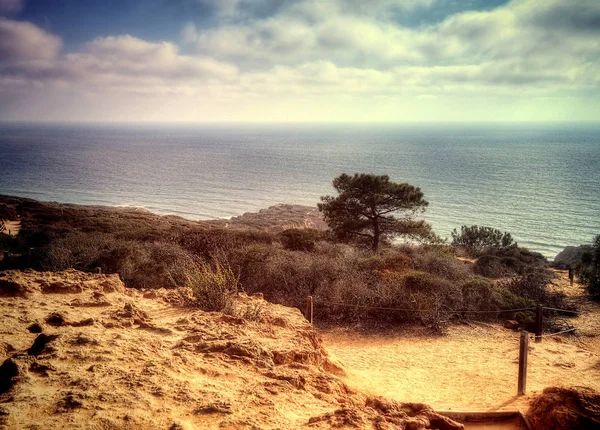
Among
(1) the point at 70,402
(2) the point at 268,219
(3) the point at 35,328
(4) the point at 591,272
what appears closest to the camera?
(1) the point at 70,402

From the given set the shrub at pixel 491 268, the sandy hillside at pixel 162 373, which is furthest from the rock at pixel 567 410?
the shrub at pixel 491 268

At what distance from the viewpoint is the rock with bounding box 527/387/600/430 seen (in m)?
5.46

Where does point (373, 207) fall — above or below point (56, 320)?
above

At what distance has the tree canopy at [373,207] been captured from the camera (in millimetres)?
22547

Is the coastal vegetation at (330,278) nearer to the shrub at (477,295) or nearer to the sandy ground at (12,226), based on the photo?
the shrub at (477,295)

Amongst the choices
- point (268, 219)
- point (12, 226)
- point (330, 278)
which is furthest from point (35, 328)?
point (268, 219)

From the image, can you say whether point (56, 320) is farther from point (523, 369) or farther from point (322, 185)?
point (322, 185)

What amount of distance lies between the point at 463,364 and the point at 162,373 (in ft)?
25.0

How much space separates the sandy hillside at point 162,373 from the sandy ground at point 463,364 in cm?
176

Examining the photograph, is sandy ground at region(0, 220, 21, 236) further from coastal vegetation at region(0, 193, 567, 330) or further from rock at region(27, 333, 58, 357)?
rock at region(27, 333, 58, 357)

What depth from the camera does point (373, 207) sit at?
22938mm

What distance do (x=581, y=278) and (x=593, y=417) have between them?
14998 mm

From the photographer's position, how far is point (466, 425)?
617 cm

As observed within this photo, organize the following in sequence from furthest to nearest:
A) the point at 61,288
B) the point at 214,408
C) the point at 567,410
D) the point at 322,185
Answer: the point at 322,185 < the point at 61,288 < the point at 567,410 < the point at 214,408
